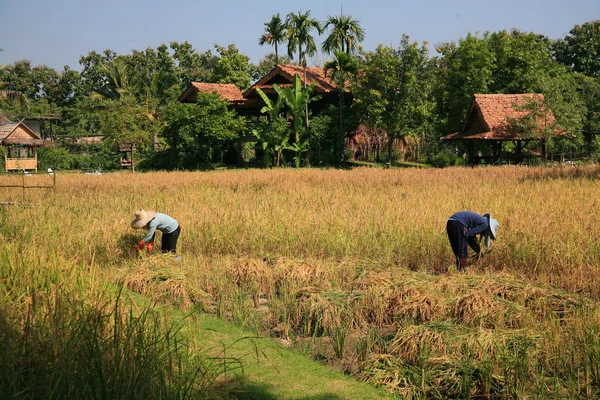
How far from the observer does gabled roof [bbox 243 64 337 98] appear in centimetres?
2833

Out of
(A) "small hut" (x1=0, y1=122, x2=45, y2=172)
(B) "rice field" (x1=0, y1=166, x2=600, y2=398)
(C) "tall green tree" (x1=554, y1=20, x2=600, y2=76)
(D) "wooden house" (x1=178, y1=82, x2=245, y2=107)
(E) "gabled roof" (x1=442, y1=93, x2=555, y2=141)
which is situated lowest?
(B) "rice field" (x1=0, y1=166, x2=600, y2=398)

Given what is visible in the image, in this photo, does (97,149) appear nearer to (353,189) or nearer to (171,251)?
(353,189)

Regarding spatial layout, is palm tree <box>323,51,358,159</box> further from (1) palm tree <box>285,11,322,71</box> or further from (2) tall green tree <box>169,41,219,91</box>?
(2) tall green tree <box>169,41,219,91</box>

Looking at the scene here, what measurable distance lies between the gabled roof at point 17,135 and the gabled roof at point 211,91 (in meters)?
7.27

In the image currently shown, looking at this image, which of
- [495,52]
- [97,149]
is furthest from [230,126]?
[495,52]

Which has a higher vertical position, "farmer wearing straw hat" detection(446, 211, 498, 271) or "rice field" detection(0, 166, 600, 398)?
"farmer wearing straw hat" detection(446, 211, 498, 271)

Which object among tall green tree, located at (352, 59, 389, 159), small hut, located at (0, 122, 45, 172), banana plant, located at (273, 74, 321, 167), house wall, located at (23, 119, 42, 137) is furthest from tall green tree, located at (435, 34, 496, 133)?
house wall, located at (23, 119, 42, 137)

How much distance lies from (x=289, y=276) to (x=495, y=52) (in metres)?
26.6

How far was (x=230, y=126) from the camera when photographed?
90.5ft

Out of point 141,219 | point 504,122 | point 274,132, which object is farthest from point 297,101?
point 141,219

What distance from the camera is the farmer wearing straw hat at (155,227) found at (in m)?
6.71

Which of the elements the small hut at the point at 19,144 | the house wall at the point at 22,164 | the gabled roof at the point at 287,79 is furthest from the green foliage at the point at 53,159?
the gabled roof at the point at 287,79

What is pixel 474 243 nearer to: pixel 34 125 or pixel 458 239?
pixel 458 239

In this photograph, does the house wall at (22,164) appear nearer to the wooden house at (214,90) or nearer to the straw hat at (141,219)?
the wooden house at (214,90)
